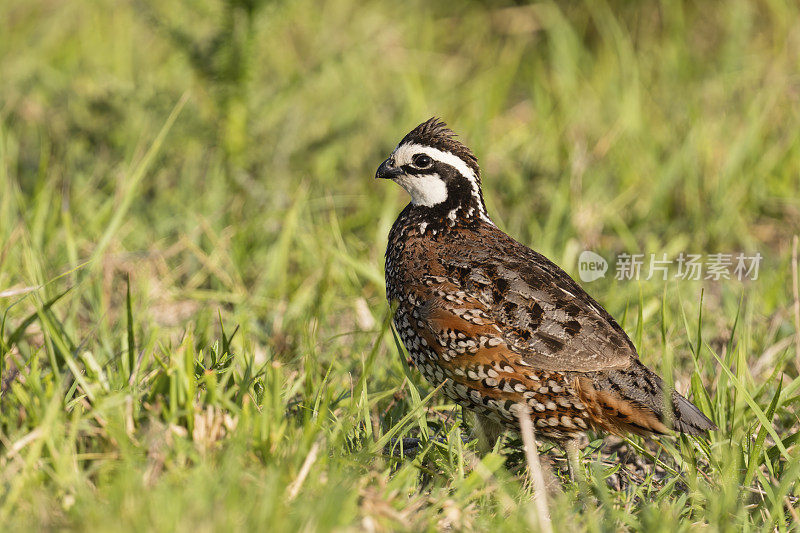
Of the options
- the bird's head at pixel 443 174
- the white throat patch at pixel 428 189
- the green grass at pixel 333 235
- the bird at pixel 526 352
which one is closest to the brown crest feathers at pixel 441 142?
the bird's head at pixel 443 174

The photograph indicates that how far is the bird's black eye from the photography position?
14.6 feet

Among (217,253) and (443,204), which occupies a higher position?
(443,204)

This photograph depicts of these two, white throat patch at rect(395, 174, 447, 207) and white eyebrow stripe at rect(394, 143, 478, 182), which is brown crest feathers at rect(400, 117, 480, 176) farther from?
white throat patch at rect(395, 174, 447, 207)

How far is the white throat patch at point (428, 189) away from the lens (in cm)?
443

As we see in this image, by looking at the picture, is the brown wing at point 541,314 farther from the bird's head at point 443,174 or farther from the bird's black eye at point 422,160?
the bird's black eye at point 422,160

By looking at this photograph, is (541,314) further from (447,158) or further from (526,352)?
(447,158)

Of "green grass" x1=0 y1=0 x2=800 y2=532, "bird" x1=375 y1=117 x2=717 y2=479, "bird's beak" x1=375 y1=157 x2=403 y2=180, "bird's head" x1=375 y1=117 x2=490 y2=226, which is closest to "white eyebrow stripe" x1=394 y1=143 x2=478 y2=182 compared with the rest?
"bird's head" x1=375 y1=117 x2=490 y2=226

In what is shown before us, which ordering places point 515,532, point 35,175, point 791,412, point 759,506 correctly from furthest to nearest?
point 35,175 → point 791,412 → point 759,506 → point 515,532

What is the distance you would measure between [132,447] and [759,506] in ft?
7.68

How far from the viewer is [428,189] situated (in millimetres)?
4457

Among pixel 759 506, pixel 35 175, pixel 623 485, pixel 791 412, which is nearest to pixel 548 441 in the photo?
pixel 623 485

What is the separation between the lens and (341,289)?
219 inches

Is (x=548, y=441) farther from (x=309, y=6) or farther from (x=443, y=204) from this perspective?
(x=309, y=6)

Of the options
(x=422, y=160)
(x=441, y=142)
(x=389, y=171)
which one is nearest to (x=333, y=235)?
(x=389, y=171)
